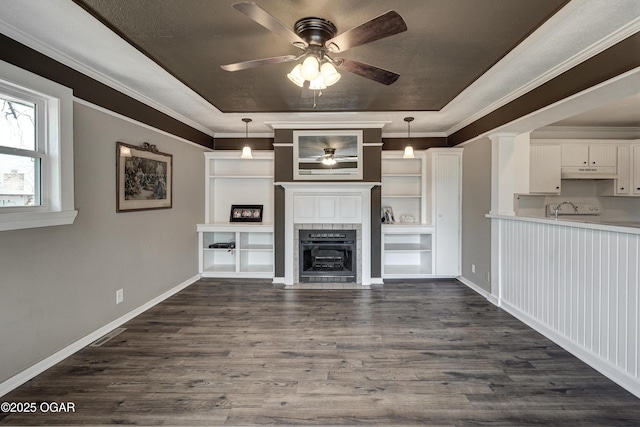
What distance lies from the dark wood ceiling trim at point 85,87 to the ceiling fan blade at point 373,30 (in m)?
2.16

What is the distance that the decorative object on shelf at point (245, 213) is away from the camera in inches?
209

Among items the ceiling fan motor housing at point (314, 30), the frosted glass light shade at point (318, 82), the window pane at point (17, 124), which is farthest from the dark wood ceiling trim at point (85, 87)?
the frosted glass light shade at point (318, 82)

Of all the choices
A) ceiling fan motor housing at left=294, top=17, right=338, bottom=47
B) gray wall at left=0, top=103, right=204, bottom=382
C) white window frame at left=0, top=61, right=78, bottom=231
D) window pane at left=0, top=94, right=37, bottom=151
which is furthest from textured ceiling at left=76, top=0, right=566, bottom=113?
gray wall at left=0, top=103, right=204, bottom=382

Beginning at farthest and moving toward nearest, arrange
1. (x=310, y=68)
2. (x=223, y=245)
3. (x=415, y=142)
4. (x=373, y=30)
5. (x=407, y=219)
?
(x=415, y=142)
(x=407, y=219)
(x=223, y=245)
(x=310, y=68)
(x=373, y=30)

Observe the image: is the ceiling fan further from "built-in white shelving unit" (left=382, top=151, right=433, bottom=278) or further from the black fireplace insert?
"built-in white shelving unit" (left=382, top=151, right=433, bottom=278)

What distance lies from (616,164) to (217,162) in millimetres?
6417

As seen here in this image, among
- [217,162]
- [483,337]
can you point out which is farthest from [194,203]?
[483,337]

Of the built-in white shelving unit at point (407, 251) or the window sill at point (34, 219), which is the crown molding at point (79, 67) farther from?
the built-in white shelving unit at point (407, 251)

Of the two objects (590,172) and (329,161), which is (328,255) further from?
(590,172)

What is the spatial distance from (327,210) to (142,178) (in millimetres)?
2488

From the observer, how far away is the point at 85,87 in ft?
8.68

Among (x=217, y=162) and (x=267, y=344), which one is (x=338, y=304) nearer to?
(x=267, y=344)

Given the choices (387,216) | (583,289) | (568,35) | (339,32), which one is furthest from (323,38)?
(387,216)

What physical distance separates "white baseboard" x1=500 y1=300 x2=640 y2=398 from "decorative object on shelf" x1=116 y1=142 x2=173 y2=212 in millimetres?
4419
